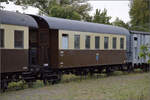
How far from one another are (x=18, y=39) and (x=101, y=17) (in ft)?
77.6

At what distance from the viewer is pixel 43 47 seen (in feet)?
47.3

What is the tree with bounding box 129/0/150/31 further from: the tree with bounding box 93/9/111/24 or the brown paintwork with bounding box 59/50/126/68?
the brown paintwork with bounding box 59/50/126/68

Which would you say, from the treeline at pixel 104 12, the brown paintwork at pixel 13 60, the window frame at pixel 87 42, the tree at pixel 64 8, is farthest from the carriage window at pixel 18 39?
the treeline at pixel 104 12

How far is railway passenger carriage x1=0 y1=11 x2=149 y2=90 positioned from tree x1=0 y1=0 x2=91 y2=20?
7215mm

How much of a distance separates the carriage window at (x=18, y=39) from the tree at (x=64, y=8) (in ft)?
32.7

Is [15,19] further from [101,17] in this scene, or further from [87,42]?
[101,17]

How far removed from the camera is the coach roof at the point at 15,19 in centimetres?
1185

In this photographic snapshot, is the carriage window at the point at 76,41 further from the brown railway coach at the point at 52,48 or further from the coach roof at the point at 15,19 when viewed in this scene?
the coach roof at the point at 15,19

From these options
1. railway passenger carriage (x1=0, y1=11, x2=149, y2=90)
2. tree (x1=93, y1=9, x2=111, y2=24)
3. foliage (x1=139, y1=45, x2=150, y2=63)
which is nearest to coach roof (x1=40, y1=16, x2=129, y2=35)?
railway passenger carriage (x1=0, y1=11, x2=149, y2=90)

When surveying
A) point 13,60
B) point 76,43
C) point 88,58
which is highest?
point 76,43

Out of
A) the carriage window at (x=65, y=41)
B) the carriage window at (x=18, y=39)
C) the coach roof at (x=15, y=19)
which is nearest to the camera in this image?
the coach roof at (x=15, y=19)

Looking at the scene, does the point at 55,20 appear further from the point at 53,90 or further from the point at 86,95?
the point at 86,95

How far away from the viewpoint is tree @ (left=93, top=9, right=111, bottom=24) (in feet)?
115

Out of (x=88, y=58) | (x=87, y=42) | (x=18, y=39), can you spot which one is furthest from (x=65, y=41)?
(x=18, y=39)
